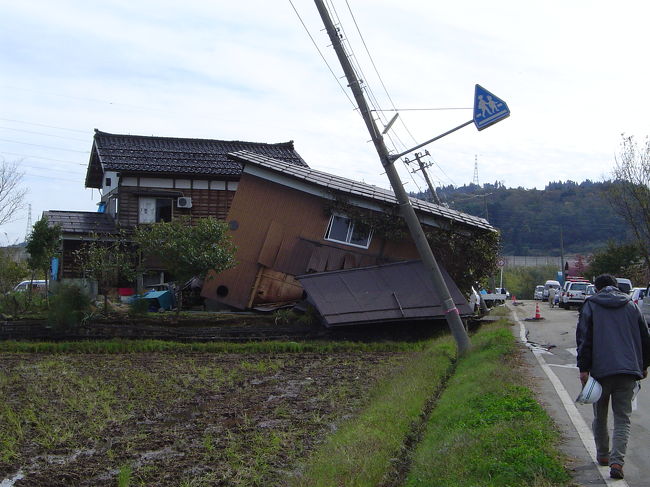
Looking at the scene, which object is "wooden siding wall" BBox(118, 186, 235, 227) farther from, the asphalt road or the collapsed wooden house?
the asphalt road

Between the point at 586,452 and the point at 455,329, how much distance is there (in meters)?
9.30

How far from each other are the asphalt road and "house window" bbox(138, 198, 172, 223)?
19281 millimetres

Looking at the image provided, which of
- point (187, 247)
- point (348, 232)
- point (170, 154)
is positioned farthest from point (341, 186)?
point (170, 154)

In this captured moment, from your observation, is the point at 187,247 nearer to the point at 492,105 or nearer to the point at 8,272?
the point at 492,105

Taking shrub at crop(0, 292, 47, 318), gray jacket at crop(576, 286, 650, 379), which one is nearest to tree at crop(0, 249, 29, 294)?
shrub at crop(0, 292, 47, 318)

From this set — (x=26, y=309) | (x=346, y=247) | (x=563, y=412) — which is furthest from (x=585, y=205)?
(x=563, y=412)

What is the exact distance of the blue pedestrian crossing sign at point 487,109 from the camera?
1543 cm

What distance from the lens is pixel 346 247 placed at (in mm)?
24781

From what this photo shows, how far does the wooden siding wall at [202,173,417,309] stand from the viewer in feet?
80.7

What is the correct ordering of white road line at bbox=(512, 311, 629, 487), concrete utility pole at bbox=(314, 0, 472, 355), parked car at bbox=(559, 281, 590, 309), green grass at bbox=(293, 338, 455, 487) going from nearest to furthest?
1. white road line at bbox=(512, 311, 629, 487)
2. green grass at bbox=(293, 338, 455, 487)
3. concrete utility pole at bbox=(314, 0, 472, 355)
4. parked car at bbox=(559, 281, 590, 309)

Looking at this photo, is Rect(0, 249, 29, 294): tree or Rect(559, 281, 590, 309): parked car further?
Rect(559, 281, 590, 309): parked car

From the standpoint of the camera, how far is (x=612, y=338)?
6.61 m

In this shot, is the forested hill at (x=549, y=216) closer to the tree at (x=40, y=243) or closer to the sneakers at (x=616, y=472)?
the tree at (x=40, y=243)

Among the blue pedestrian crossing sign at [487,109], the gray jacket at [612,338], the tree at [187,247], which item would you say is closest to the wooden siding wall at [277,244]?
the tree at [187,247]
